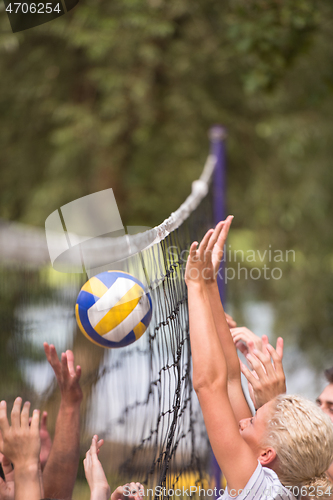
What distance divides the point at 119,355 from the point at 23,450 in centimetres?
98

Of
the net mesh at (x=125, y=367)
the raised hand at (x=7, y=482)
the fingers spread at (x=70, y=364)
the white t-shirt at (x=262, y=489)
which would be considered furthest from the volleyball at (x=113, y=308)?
the white t-shirt at (x=262, y=489)

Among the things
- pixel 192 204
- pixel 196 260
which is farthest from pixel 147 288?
pixel 192 204

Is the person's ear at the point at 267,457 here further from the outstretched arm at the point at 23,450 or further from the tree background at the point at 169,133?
the tree background at the point at 169,133

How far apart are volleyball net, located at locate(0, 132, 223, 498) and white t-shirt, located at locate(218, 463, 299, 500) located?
0.36 m

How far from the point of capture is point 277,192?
521 centimetres

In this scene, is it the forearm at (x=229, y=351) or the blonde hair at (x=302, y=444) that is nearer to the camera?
the blonde hair at (x=302, y=444)

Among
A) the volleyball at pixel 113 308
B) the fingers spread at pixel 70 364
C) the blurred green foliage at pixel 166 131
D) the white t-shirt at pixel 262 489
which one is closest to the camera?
the white t-shirt at pixel 262 489

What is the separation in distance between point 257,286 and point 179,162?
164cm

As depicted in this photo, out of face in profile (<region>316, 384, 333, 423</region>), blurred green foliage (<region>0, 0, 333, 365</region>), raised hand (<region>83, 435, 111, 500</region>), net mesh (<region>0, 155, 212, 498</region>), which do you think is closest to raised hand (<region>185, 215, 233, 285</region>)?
net mesh (<region>0, 155, 212, 498</region>)

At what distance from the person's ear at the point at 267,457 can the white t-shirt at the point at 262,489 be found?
3 cm

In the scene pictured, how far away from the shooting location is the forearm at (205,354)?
3.66ft

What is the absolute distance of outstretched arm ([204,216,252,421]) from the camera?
1.27 metres

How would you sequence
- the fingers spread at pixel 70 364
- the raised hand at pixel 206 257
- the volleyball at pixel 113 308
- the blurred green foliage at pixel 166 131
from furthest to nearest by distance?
1. the blurred green foliage at pixel 166 131
2. the volleyball at pixel 113 308
3. the fingers spread at pixel 70 364
4. the raised hand at pixel 206 257

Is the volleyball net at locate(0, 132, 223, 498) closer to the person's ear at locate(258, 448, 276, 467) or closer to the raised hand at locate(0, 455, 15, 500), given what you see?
the raised hand at locate(0, 455, 15, 500)
